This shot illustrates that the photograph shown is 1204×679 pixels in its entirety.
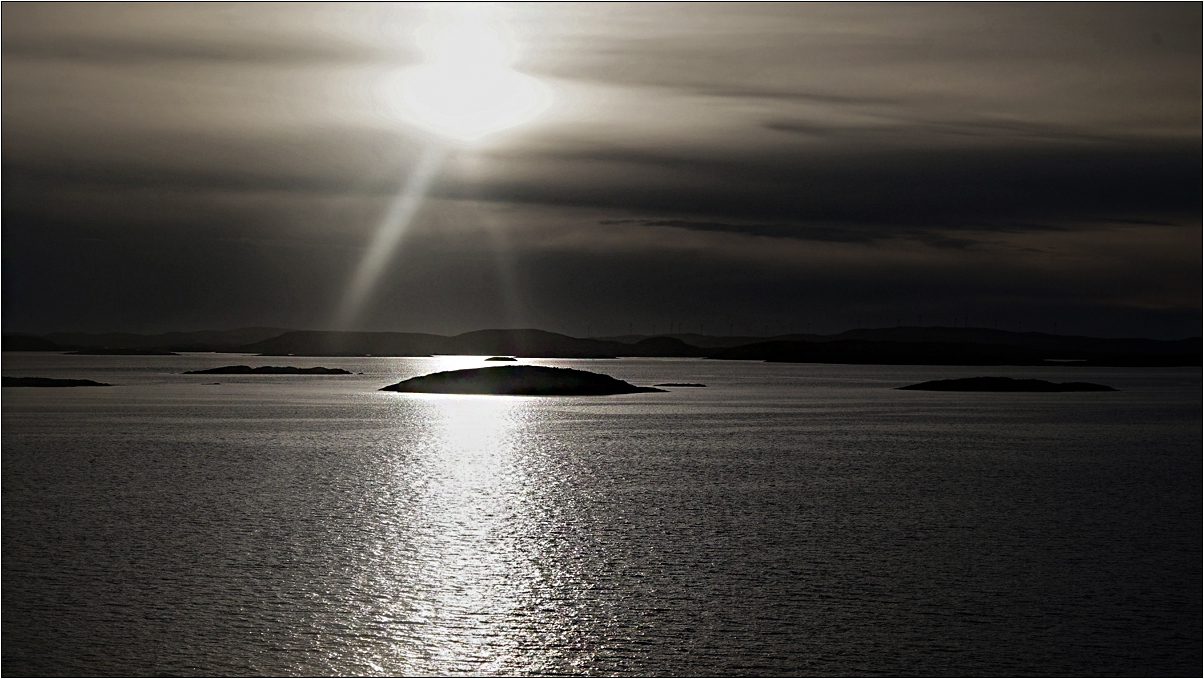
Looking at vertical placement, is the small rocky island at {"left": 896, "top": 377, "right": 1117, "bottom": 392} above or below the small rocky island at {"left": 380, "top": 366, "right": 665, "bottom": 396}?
below

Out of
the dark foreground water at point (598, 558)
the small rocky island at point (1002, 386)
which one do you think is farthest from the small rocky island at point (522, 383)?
the dark foreground water at point (598, 558)

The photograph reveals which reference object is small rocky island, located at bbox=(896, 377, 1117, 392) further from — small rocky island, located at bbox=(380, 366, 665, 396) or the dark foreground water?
the dark foreground water

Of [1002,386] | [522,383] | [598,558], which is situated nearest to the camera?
[598,558]

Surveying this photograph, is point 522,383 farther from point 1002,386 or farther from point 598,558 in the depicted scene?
point 598,558

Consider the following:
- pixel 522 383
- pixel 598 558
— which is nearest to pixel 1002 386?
pixel 522 383

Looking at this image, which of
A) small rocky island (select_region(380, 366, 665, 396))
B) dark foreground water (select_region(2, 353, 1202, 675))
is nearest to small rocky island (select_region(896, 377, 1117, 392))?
small rocky island (select_region(380, 366, 665, 396))
